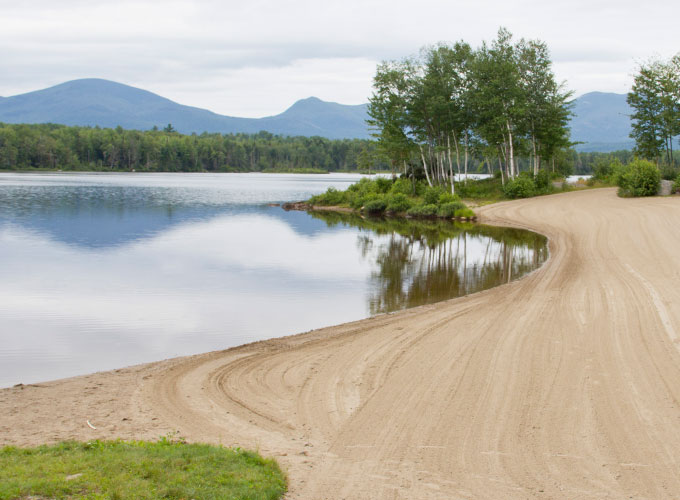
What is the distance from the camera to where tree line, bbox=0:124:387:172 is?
144375 millimetres

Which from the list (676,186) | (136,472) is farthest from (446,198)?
(136,472)

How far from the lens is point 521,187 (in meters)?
50.2

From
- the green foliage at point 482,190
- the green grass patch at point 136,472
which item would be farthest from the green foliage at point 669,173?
the green grass patch at point 136,472

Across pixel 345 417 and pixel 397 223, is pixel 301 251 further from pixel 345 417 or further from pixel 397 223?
pixel 345 417

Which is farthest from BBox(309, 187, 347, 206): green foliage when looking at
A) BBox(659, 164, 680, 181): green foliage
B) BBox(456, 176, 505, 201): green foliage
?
BBox(659, 164, 680, 181): green foliage

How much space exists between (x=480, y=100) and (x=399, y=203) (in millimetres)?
10507

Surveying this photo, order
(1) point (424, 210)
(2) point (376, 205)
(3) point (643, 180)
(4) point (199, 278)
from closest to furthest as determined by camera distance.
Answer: (4) point (199, 278) < (3) point (643, 180) < (1) point (424, 210) < (2) point (376, 205)

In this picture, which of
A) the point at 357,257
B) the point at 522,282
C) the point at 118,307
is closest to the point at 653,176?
the point at 357,257

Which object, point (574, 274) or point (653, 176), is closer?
point (574, 274)

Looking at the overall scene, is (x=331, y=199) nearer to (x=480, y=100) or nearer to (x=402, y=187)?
(x=402, y=187)

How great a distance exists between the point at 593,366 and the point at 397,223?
119ft

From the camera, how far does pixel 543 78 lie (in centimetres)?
5022

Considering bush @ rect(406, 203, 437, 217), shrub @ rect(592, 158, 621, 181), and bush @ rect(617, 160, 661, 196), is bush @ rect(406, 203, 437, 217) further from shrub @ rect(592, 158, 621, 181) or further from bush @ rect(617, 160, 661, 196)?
shrub @ rect(592, 158, 621, 181)

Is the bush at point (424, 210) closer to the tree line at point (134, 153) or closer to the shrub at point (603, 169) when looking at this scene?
the shrub at point (603, 169)
